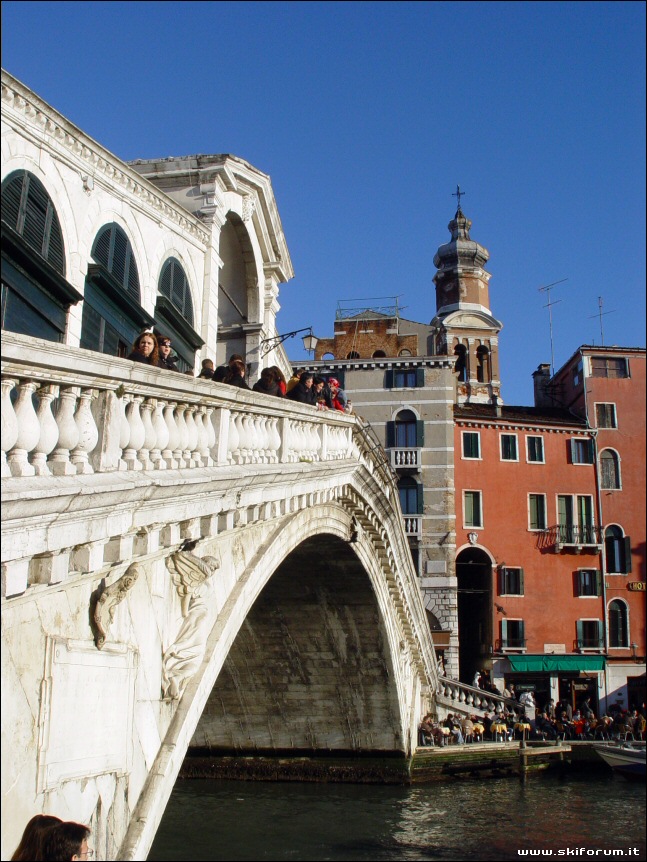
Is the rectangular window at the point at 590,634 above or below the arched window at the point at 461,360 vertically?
below

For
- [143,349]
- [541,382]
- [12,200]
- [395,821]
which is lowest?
[395,821]

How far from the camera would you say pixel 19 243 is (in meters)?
6.14

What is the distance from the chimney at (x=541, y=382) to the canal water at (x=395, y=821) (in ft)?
51.3

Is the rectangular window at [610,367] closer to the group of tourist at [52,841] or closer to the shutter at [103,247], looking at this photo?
A: the shutter at [103,247]

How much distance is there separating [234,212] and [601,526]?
16763mm

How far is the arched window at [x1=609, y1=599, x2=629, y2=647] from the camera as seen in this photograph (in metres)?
25.2

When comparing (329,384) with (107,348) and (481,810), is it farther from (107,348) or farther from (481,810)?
(481,810)

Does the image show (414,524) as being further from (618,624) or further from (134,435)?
(134,435)

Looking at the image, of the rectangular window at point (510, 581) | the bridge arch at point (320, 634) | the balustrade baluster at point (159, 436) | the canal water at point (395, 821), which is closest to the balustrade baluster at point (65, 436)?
the balustrade baluster at point (159, 436)

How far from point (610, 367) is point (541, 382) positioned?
31.4 ft

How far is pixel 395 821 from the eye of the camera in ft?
44.5

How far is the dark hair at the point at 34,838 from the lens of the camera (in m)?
3.51

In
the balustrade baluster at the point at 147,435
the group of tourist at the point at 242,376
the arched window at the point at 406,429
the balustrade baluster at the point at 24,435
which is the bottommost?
the balustrade baluster at the point at 24,435

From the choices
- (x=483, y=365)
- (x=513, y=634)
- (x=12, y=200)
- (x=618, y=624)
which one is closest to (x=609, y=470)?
(x=618, y=624)
